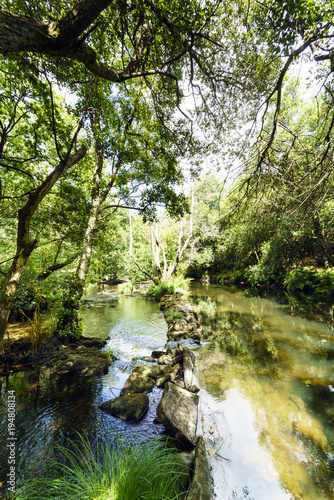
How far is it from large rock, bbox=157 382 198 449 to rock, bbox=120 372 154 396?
25.5 inches

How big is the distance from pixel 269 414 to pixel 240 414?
1.51 feet

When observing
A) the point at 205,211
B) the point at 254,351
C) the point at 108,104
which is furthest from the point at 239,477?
the point at 205,211

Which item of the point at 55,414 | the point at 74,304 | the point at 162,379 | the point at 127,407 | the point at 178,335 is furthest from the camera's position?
the point at 178,335

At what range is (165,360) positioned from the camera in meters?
4.68

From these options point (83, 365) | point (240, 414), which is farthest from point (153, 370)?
point (240, 414)

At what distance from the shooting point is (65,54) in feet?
7.95

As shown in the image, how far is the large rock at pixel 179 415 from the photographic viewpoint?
100.0 inches

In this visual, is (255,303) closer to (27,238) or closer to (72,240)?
(72,240)

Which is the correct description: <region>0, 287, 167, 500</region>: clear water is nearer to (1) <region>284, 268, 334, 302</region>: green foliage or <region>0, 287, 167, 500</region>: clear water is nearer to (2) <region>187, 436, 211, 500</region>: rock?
(2) <region>187, 436, 211, 500</region>: rock

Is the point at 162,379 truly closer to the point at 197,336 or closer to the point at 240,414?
the point at 240,414

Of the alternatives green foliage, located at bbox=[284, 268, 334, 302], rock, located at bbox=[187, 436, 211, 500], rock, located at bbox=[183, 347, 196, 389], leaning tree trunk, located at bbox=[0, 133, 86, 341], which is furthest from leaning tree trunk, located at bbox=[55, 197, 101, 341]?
green foliage, located at bbox=[284, 268, 334, 302]

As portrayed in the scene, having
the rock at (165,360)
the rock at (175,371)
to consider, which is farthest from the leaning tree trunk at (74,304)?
the rock at (175,371)

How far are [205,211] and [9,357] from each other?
2145 cm

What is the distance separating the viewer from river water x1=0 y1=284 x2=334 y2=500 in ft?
7.33
